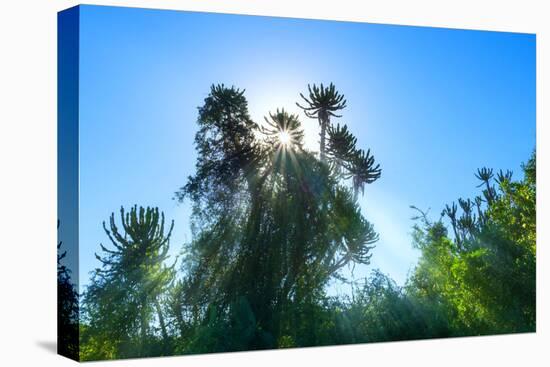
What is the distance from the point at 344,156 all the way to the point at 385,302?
2.02 metres

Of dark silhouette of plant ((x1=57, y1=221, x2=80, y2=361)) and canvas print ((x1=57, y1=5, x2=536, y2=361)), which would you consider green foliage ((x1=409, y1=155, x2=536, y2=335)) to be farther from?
dark silhouette of plant ((x1=57, y1=221, x2=80, y2=361))

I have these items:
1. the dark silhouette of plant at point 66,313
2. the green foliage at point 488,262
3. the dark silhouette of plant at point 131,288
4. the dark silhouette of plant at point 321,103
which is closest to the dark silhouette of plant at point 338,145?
the dark silhouette of plant at point 321,103

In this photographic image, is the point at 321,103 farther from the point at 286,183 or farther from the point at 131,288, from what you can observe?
the point at 131,288

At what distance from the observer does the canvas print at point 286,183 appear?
1251 cm

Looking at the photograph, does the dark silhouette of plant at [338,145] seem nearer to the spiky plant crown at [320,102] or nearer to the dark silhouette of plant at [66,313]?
the spiky plant crown at [320,102]

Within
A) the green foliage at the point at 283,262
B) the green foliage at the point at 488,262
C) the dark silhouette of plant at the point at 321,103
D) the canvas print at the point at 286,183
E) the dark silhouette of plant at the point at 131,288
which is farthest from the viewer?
the green foliage at the point at 488,262

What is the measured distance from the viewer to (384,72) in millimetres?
14305

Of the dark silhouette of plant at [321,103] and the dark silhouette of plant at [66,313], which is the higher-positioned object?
the dark silhouette of plant at [321,103]

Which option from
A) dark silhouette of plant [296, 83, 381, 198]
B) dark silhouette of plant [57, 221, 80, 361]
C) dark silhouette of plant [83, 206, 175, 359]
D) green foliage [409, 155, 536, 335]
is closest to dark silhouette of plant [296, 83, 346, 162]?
dark silhouette of plant [296, 83, 381, 198]

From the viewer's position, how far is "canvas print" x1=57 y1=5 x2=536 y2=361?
41.0 ft

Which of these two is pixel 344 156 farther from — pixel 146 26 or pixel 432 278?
pixel 146 26

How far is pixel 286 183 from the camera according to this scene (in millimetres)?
13766

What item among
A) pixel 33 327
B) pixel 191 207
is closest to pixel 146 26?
pixel 191 207

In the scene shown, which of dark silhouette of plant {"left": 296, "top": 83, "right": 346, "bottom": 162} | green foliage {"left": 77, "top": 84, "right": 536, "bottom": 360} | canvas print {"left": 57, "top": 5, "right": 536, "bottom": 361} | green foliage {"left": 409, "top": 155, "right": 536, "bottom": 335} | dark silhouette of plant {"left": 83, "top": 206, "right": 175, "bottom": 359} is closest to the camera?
dark silhouette of plant {"left": 83, "top": 206, "right": 175, "bottom": 359}
